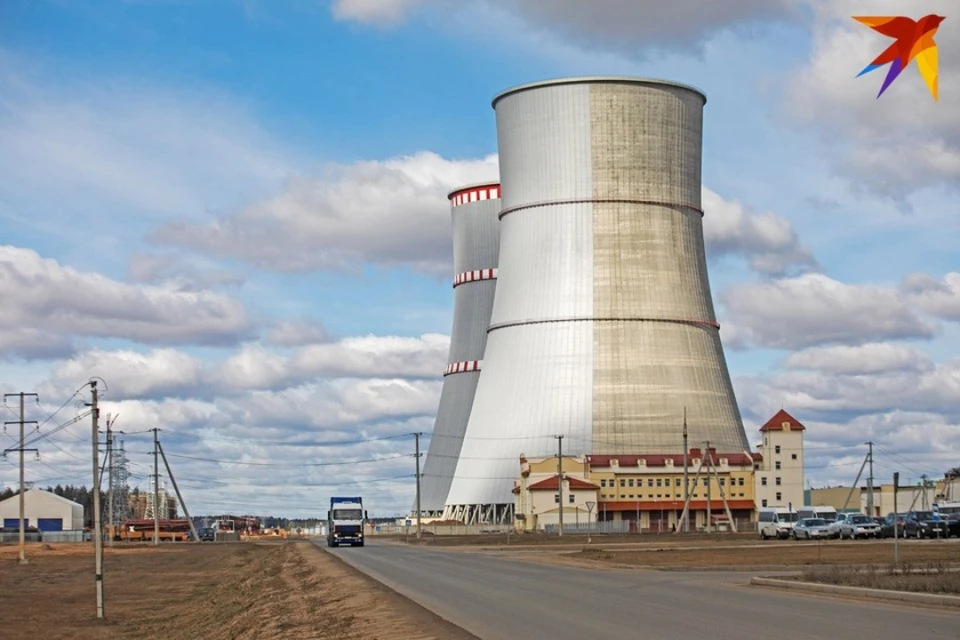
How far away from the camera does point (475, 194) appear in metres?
73.1

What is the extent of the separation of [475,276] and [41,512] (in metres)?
61.9

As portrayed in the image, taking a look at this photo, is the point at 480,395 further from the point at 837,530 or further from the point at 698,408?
the point at 837,530

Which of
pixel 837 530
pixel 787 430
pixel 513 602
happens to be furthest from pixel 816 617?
pixel 787 430

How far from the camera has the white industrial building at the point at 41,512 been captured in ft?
389

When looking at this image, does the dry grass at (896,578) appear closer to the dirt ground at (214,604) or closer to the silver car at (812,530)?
the dirt ground at (214,604)

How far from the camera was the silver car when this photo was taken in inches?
1954

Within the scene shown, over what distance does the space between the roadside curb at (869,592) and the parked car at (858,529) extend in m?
28.2

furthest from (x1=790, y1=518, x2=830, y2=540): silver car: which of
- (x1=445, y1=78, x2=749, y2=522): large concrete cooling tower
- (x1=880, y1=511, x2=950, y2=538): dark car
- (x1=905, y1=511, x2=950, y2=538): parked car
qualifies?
(x1=445, y1=78, x2=749, y2=522): large concrete cooling tower

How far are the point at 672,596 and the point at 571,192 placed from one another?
39328 millimetres

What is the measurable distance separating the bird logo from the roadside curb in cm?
883

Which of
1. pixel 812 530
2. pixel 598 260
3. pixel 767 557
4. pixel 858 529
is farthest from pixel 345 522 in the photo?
pixel 767 557

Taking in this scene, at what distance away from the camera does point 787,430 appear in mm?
76188

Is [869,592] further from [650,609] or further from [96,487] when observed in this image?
[96,487]

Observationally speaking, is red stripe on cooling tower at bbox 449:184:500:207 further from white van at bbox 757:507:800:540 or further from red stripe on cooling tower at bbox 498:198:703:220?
white van at bbox 757:507:800:540
